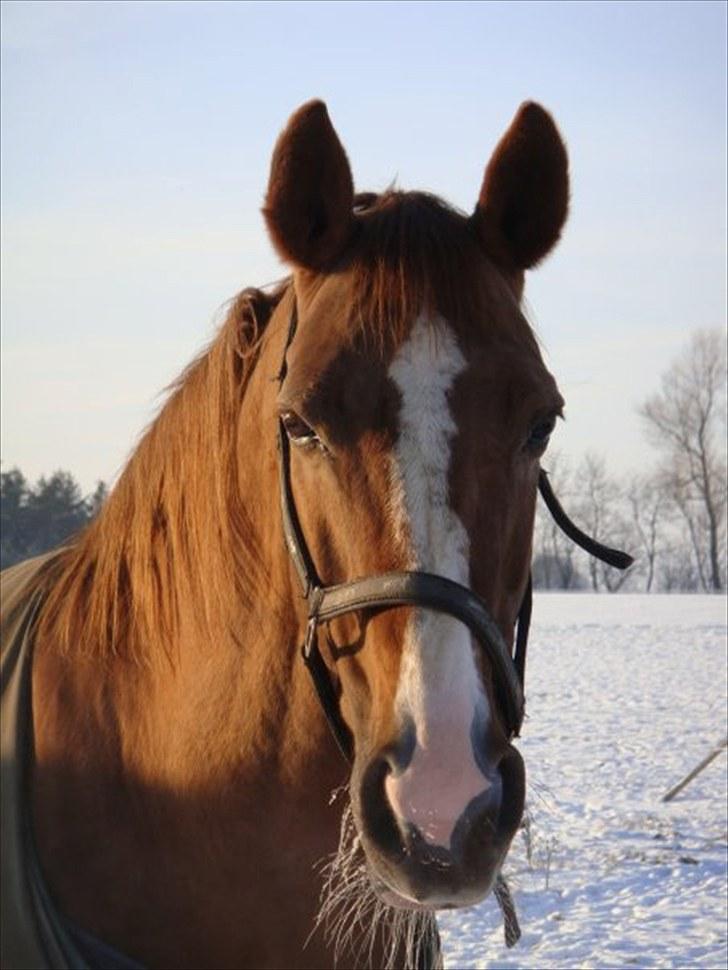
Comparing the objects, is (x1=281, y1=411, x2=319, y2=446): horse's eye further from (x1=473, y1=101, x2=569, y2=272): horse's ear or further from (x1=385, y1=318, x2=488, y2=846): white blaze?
(x1=473, y1=101, x2=569, y2=272): horse's ear

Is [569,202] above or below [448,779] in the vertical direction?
above

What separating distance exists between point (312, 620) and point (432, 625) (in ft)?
1.13

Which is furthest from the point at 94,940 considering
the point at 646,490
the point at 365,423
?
the point at 646,490

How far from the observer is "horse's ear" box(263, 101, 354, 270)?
2391mm

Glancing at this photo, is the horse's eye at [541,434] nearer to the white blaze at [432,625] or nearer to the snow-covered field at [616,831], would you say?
the white blaze at [432,625]

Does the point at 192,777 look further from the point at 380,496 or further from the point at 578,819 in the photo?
the point at 578,819

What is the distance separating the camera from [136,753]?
260 cm

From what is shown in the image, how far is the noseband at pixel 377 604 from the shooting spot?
1.97 metres

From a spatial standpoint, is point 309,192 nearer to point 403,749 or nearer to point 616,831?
point 403,749

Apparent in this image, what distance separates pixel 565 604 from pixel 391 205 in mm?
34541

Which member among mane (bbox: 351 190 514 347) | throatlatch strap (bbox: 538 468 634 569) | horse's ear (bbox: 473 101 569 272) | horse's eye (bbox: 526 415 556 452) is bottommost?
throatlatch strap (bbox: 538 468 634 569)

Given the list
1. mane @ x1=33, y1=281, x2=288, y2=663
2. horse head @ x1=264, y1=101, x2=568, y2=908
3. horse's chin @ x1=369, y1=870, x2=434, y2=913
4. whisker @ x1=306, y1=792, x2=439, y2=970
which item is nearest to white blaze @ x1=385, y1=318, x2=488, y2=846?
horse head @ x1=264, y1=101, x2=568, y2=908

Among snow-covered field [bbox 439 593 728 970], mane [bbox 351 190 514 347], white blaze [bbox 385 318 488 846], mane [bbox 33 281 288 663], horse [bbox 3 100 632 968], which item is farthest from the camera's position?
snow-covered field [bbox 439 593 728 970]

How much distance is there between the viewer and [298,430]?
225cm
